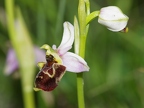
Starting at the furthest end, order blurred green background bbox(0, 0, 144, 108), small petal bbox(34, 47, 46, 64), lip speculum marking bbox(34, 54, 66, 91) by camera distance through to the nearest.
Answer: small petal bbox(34, 47, 46, 64)
blurred green background bbox(0, 0, 144, 108)
lip speculum marking bbox(34, 54, 66, 91)

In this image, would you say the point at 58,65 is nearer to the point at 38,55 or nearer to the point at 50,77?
the point at 50,77

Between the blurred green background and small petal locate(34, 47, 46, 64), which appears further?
small petal locate(34, 47, 46, 64)

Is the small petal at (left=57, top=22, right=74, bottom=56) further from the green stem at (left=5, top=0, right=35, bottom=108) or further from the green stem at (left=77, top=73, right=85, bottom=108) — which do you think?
the green stem at (left=5, top=0, right=35, bottom=108)

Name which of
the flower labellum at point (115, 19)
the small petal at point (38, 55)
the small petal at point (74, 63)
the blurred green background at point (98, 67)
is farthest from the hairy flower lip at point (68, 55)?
the small petal at point (38, 55)

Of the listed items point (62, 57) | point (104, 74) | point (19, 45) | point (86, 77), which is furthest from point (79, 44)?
point (86, 77)

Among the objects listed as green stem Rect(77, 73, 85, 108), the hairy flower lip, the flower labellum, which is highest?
the flower labellum

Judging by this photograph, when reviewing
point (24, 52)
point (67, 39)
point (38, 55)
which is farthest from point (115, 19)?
point (38, 55)

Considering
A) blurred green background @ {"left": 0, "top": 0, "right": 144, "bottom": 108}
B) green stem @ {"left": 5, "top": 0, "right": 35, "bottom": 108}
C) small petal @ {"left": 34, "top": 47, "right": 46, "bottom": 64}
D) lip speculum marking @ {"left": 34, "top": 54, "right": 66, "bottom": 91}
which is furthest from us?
small petal @ {"left": 34, "top": 47, "right": 46, "bottom": 64}

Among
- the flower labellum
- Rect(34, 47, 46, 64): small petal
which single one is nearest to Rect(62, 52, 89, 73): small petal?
the flower labellum
